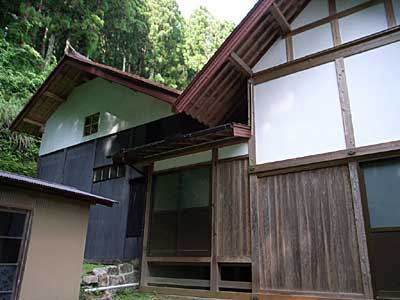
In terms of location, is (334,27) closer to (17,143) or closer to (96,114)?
(96,114)

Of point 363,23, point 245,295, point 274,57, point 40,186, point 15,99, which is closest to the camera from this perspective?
point 40,186

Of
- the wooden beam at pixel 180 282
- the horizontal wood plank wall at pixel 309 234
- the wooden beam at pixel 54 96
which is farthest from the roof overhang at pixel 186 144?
the wooden beam at pixel 54 96

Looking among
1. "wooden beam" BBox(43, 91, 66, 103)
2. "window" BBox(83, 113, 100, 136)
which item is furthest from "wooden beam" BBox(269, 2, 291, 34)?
"wooden beam" BBox(43, 91, 66, 103)

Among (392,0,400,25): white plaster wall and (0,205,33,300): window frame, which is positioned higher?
(392,0,400,25): white plaster wall

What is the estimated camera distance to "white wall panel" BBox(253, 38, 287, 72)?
6.40 metres

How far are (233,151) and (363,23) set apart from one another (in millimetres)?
3079

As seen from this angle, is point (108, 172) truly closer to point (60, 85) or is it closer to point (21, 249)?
point (60, 85)

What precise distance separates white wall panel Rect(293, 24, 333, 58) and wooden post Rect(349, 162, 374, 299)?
2189 millimetres

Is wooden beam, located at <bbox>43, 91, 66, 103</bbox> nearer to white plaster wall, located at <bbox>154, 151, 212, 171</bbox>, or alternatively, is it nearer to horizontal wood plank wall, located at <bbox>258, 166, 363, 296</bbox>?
white plaster wall, located at <bbox>154, 151, 212, 171</bbox>

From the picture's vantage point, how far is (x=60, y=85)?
1064 cm

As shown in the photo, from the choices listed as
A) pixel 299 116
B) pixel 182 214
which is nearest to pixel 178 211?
pixel 182 214

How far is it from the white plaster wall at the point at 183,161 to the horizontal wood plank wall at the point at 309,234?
1.45 m

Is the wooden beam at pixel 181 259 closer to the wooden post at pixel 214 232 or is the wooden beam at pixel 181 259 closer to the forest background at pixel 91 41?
the wooden post at pixel 214 232

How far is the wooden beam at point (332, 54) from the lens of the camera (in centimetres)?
530
